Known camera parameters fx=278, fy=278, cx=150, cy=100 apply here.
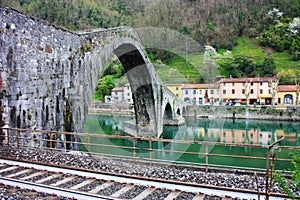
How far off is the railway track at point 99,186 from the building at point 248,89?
3793 cm

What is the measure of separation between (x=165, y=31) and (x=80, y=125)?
2280 inches

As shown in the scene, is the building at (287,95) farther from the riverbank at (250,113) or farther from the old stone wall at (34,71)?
the old stone wall at (34,71)

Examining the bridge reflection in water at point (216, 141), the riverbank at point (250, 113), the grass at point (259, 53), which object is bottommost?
the bridge reflection in water at point (216, 141)

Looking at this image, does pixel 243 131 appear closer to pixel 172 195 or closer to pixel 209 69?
pixel 172 195

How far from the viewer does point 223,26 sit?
7100 centimetres

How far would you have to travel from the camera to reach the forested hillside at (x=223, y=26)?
50.3 meters

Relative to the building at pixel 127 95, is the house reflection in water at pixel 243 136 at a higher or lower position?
lower

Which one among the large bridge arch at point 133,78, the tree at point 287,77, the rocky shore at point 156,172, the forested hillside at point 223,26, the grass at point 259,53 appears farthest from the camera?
the grass at point 259,53

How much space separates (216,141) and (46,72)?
16.6 meters

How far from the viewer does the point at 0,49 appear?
669cm

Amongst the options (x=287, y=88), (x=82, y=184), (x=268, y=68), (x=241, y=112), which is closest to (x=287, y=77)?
(x=287, y=88)

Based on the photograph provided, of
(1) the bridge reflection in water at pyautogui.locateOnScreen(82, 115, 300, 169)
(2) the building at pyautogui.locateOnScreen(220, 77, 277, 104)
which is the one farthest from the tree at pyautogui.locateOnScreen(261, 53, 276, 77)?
(1) the bridge reflection in water at pyautogui.locateOnScreen(82, 115, 300, 169)

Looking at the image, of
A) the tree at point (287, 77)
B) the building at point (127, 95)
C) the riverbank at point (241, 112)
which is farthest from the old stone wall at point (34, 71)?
the tree at point (287, 77)

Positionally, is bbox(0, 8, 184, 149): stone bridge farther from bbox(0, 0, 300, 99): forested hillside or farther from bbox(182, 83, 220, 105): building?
bbox(0, 0, 300, 99): forested hillside
